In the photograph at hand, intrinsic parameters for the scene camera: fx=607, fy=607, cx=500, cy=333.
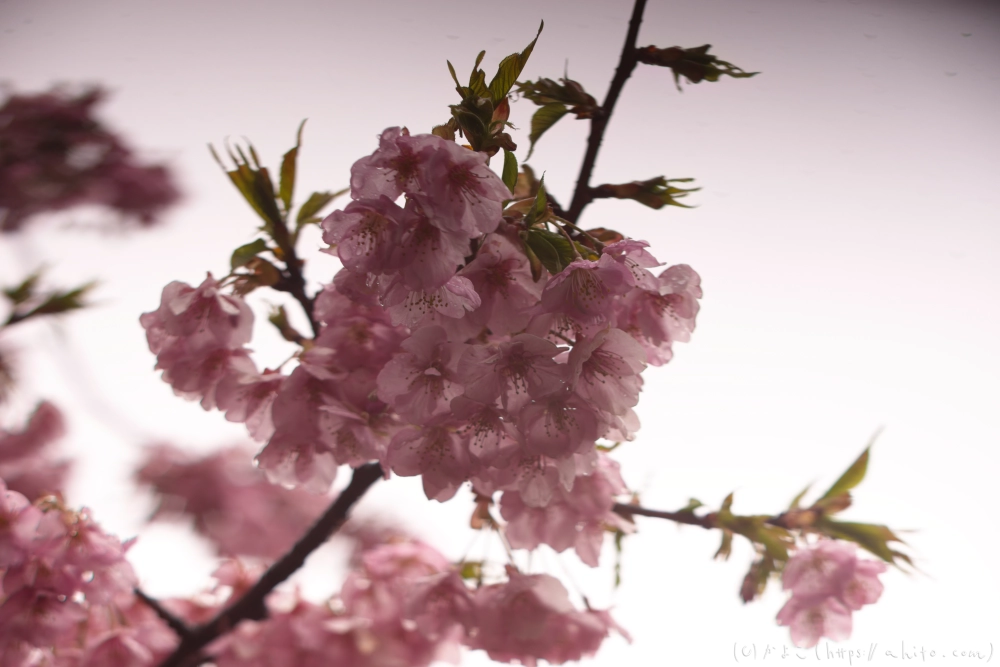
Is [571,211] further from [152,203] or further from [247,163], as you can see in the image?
[152,203]

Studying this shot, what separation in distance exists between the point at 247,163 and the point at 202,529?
7.39 ft

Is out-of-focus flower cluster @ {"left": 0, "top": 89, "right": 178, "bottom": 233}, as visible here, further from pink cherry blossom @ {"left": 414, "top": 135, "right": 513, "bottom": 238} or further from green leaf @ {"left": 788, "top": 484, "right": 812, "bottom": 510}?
green leaf @ {"left": 788, "top": 484, "right": 812, "bottom": 510}

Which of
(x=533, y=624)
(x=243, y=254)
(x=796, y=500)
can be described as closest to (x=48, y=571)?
(x=243, y=254)

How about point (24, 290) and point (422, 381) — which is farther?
point (24, 290)

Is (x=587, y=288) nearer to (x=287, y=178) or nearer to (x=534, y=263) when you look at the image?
(x=534, y=263)

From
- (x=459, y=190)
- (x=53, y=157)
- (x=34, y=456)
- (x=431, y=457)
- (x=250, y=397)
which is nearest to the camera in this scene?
(x=459, y=190)

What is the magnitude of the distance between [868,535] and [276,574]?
77 centimetres

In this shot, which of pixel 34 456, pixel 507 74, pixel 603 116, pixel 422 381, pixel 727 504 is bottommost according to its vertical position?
pixel 34 456

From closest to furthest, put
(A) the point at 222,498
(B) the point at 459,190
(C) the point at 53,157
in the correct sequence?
(B) the point at 459,190 → (C) the point at 53,157 → (A) the point at 222,498

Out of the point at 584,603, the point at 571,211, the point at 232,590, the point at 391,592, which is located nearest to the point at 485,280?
the point at 571,211

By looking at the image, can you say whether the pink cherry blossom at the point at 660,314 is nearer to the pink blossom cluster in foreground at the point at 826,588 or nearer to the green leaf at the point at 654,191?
the green leaf at the point at 654,191

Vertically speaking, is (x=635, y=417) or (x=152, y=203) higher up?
(x=152, y=203)

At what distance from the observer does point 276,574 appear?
854mm

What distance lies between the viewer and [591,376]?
44cm
